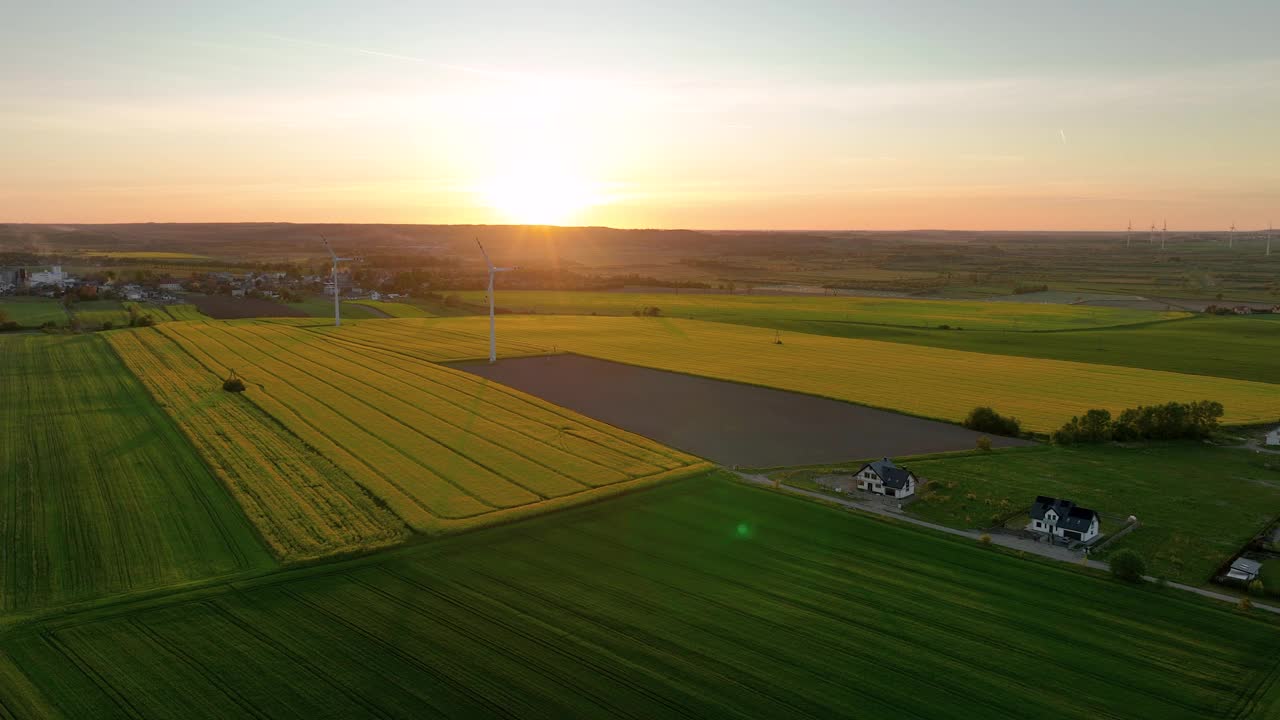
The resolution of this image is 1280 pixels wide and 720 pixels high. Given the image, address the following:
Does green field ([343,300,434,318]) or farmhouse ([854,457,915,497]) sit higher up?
green field ([343,300,434,318])

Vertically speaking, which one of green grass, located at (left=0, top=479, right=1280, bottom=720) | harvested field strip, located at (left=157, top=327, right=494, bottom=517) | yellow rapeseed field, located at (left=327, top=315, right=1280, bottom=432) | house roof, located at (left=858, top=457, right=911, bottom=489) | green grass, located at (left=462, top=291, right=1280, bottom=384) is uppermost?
green grass, located at (left=462, top=291, right=1280, bottom=384)

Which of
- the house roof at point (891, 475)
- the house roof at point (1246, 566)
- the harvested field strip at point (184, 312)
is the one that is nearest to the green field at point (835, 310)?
the harvested field strip at point (184, 312)

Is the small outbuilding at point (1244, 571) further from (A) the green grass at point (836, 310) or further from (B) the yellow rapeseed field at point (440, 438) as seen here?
(A) the green grass at point (836, 310)

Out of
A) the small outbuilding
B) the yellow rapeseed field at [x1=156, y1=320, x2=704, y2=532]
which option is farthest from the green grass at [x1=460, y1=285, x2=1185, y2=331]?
the small outbuilding

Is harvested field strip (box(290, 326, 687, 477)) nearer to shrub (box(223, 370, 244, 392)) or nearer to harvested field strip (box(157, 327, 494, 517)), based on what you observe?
harvested field strip (box(157, 327, 494, 517))

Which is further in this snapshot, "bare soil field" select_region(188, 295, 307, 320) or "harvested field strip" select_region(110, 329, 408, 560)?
"bare soil field" select_region(188, 295, 307, 320)

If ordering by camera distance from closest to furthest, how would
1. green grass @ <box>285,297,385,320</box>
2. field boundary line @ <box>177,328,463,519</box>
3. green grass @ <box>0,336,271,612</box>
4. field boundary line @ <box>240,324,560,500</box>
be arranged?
green grass @ <box>0,336,271,612</box>
field boundary line @ <box>177,328,463,519</box>
field boundary line @ <box>240,324,560,500</box>
green grass @ <box>285,297,385,320</box>

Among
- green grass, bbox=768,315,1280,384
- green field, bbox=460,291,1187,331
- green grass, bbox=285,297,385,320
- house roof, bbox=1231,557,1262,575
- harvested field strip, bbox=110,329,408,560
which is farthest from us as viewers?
green field, bbox=460,291,1187,331
